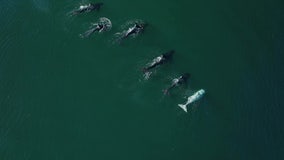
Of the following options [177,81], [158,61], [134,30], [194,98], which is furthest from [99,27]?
[194,98]

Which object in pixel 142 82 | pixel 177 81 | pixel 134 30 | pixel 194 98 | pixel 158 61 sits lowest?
pixel 194 98

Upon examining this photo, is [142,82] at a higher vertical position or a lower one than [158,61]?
lower

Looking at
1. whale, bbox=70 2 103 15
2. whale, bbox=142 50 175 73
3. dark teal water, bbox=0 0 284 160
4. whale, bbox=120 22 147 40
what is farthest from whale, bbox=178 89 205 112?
whale, bbox=70 2 103 15

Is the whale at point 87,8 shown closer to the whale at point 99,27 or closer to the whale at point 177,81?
the whale at point 99,27

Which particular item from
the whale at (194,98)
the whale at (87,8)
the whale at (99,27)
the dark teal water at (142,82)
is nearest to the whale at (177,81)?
the dark teal water at (142,82)

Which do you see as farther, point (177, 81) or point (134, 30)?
point (134, 30)

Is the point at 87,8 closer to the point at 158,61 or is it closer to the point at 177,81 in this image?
the point at 158,61

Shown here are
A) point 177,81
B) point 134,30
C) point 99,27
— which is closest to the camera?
point 177,81

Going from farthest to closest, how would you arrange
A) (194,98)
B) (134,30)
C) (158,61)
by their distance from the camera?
(134,30)
(158,61)
(194,98)
